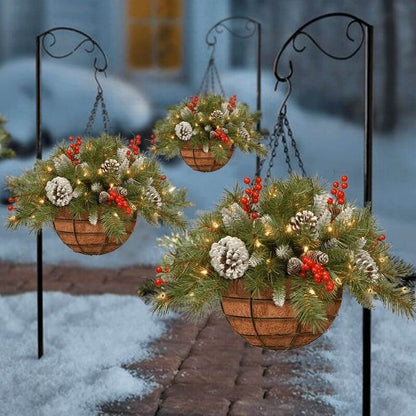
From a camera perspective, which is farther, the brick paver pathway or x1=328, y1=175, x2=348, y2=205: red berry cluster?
the brick paver pathway

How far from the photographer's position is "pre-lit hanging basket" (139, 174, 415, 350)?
8.61 feet

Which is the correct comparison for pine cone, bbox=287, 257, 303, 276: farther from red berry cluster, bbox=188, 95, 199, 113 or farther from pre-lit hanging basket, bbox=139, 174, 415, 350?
red berry cluster, bbox=188, 95, 199, 113

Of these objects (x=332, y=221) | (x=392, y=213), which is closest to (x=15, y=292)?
(x=332, y=221)

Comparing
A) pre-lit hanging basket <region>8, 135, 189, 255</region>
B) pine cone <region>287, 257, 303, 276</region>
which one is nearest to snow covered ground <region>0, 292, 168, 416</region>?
pre-lit hanging basket <region>8, 135, 189, 255</region>

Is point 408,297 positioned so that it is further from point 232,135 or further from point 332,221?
point 232,135

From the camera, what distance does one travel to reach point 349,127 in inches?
398

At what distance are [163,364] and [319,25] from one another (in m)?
6.43

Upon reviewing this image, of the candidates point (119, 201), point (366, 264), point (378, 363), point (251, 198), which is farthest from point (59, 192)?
point (378, 363)

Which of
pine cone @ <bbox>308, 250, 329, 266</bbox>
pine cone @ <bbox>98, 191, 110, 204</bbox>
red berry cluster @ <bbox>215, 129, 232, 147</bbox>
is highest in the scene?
Answer: red berry cluster @ <bbox>215, 129, 232, 147</bbox>

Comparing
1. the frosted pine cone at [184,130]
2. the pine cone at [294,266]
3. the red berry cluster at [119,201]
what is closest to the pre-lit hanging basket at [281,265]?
the pine cone at [294,266]

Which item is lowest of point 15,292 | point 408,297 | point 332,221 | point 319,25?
point 15,292

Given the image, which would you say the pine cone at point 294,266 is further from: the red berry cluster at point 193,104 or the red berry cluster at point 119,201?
the red berry cluster at point 193,104

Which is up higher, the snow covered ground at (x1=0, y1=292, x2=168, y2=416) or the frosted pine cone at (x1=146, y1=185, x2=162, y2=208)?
the frosted pine cone at (x1=146, y1=185, x2=162, y2=208)

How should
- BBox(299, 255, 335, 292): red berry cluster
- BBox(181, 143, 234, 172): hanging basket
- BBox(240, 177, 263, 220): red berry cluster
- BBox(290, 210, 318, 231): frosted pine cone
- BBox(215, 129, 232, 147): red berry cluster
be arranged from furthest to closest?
1. BBox(181, 143, 234, 172): hanging basket
2. BBox(215, 129, 232, 147): red berry cluster
3. BBox(240, 177, 263, 220): red berry cluster
4. BBox(290, 210, 318, 231): frosted pine cone
5. BBox(299, 255, 335, 292): red berry cluster
